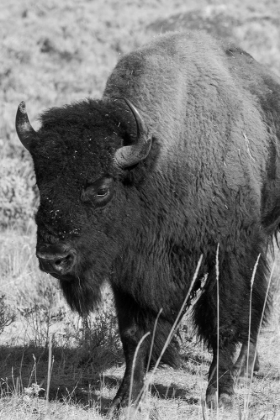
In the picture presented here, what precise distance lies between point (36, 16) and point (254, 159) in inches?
594

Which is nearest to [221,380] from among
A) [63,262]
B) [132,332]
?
[132,332]

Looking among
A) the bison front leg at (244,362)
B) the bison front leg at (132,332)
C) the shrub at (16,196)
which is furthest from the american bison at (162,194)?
the shrub at (16,196)

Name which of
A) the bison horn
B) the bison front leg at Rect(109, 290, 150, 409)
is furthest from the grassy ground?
the bison horn

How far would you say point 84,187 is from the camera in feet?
13.8

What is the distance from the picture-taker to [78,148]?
13.9 feet

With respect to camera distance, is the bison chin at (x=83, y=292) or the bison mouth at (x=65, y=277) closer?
the bison mouth at (x=65, y=277)

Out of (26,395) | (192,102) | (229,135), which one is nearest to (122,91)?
(192,102)

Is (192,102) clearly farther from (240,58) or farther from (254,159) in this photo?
(240,58)

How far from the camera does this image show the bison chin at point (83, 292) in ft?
14.5

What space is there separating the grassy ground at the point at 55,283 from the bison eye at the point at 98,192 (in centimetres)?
114

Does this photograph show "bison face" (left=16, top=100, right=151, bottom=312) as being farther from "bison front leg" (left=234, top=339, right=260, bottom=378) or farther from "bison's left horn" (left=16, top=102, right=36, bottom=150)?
"bison front leg" (left=234, top=339, right=260, bottom=378)

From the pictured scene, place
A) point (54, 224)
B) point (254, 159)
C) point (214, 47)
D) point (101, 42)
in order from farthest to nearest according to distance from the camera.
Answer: point (101, 42) → point (214, 47) → point (254, 159) → point (54, 224)

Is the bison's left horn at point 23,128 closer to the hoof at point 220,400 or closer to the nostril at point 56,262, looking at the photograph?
the nostril at point 56,262

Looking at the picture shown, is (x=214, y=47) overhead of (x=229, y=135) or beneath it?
overhead
